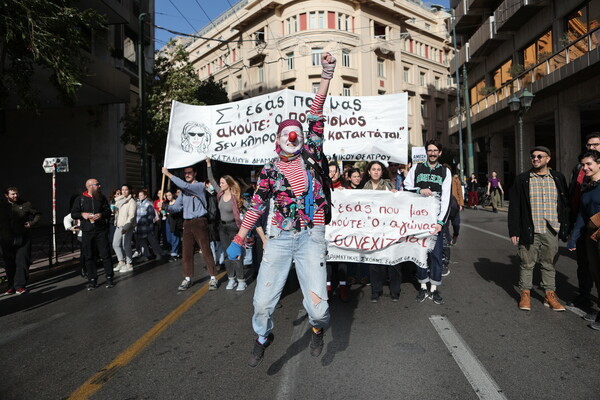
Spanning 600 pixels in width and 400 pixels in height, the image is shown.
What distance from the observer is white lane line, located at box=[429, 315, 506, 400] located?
3119 mm

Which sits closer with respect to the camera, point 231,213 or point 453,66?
point 231,213

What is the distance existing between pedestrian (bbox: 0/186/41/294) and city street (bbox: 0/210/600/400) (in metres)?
1.06

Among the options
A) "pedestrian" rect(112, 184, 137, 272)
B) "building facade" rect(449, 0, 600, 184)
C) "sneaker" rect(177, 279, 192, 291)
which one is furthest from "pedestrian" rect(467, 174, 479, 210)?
"sneaker" rect(177, 279, 192, 291)

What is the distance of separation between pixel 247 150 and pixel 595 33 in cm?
1524

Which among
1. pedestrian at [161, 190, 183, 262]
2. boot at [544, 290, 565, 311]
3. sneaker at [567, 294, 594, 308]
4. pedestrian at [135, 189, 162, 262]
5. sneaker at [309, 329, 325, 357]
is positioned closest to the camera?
sneaker at [309, 329, 325, 357]

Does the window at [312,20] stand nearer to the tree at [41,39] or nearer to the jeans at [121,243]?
the tree at [41,39]

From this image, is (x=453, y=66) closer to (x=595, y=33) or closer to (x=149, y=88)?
(x=595, y=33)

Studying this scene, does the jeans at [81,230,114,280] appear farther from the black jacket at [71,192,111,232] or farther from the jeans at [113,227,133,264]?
the jeans at [113,227,133,264]

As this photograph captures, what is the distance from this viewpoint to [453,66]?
3516 centimetres

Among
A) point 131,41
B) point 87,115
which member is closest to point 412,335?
point 87,115

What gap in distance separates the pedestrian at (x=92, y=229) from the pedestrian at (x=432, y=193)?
5.25 meters

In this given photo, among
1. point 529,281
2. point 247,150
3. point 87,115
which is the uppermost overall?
point 87,115

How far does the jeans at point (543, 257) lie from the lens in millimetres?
5098

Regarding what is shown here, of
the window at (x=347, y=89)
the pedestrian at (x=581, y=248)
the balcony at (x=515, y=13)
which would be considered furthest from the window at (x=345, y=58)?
the pedestrian at (x=581, y=248)
